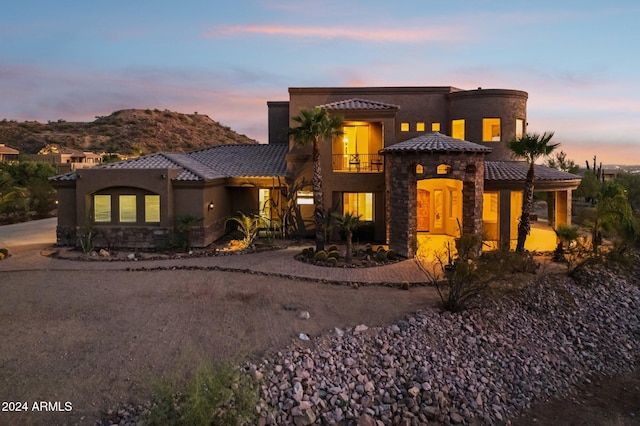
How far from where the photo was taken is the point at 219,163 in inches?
1027

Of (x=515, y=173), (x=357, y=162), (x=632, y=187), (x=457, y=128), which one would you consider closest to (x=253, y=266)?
(x=357, y=162)

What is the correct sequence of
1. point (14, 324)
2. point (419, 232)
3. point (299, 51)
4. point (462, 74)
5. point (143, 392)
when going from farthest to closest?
point (462, 74)
point (299, 51)
point (419, 232)
point (14, 324)
point (143, 392)

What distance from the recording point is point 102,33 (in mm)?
25094

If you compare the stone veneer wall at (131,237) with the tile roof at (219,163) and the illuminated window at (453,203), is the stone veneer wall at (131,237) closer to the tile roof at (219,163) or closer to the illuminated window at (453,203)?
the tile roof at (219,163)

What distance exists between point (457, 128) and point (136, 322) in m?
20.5

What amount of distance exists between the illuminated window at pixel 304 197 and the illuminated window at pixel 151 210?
723 centimetres

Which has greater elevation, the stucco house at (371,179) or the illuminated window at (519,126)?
the illuminated window at (519,126)

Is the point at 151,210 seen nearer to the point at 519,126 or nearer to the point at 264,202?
the point at 264,202

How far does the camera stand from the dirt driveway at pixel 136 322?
28.8 ft

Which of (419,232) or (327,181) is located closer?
(327,181)

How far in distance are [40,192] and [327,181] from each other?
24.2 metres

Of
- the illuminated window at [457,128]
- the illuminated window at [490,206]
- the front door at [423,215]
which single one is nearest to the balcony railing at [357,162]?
the front door at [423,215]

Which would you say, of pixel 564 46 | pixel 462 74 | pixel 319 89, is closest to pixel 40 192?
pixel 319 89

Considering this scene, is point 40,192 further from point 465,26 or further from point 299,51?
point 465,26
